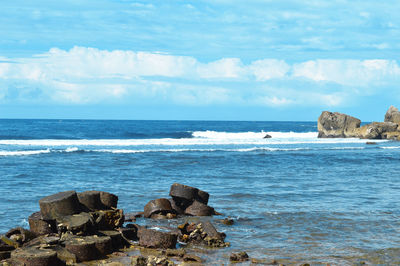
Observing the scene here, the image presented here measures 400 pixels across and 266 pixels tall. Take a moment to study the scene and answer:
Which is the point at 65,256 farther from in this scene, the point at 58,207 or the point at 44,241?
the point at 58,207

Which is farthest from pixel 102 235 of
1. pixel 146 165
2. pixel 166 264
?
pixel 146 165

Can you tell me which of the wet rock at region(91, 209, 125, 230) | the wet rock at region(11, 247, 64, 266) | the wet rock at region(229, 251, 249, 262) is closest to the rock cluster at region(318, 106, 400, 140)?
the wet rock at region(91, 209, 125, 230)

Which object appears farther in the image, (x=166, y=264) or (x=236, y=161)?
(x=236, y=161)

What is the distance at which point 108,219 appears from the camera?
9398 millimetres

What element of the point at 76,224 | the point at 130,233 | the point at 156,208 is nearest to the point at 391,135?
the point at 156,208

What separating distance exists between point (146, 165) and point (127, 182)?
6.94m

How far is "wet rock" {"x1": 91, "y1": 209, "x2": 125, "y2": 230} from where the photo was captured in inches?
359

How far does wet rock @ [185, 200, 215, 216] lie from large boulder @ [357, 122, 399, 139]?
5184 centimetres

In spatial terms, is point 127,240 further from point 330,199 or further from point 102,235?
point 330,199

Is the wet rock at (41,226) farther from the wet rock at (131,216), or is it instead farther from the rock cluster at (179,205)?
the rock cluster at (179,205)

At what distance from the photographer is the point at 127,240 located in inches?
351

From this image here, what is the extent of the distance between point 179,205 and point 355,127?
182ft

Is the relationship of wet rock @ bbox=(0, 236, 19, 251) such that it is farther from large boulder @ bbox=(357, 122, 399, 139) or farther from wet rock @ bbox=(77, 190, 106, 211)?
large boulder @ bbox=(357, 122, 399, 139)

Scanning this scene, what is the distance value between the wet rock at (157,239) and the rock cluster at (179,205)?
2610 millimetres
